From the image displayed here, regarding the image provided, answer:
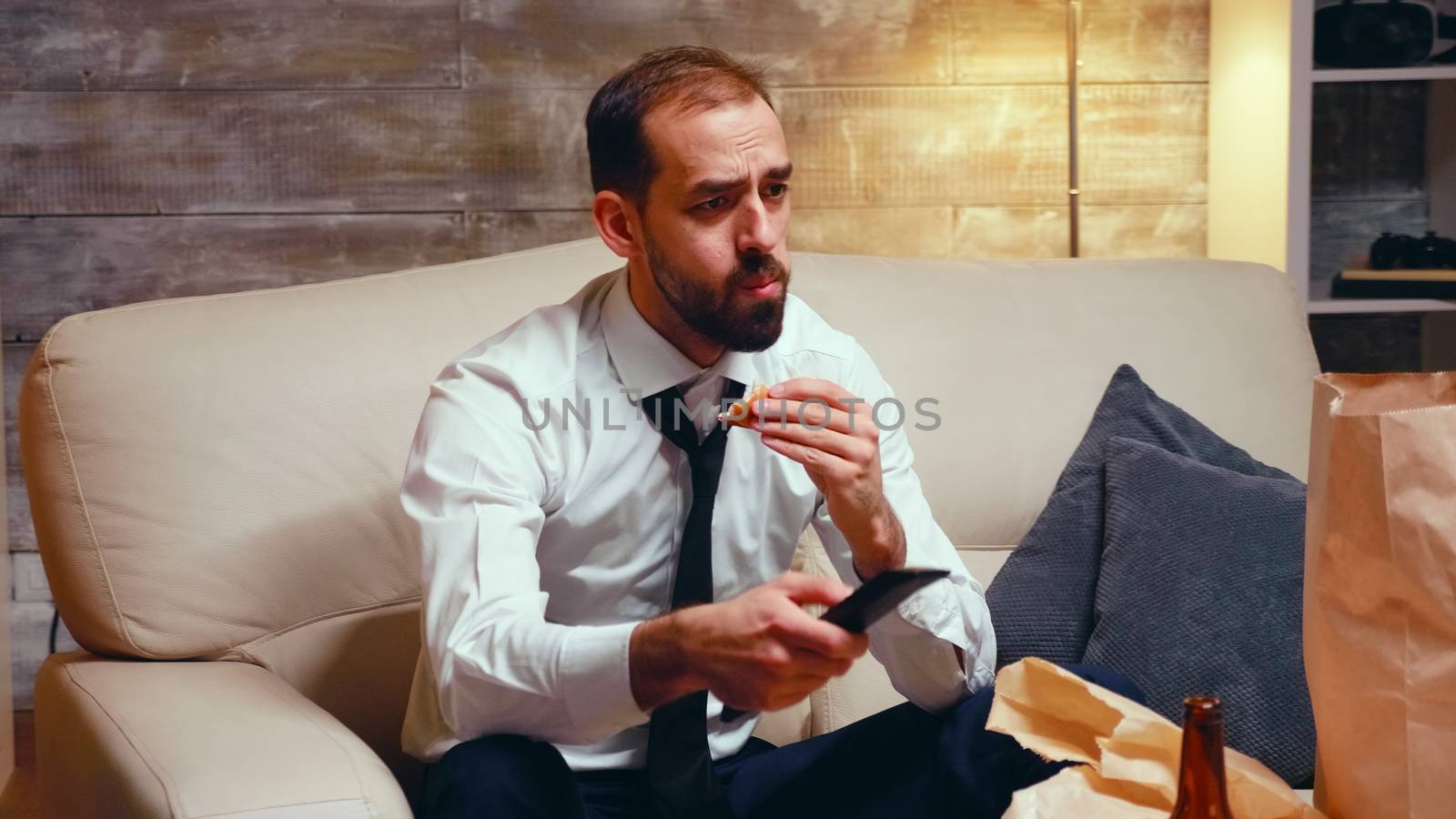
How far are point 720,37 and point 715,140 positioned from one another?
3.59 ft

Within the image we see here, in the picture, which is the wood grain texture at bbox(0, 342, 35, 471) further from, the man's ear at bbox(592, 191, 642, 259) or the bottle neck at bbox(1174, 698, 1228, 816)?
the bottle neck at bbox(1174, 698, 1228, 816)

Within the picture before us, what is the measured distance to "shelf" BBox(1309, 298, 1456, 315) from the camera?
233 cm

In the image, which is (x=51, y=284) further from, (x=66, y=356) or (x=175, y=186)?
(x=66, y=356)

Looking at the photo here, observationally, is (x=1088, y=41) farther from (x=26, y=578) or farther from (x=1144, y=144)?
(x=26, y=578)

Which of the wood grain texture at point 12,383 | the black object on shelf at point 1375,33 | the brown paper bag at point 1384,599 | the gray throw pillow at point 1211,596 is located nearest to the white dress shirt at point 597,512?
the gray throw pillow at point 1211,596

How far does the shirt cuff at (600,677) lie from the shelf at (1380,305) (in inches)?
67.3

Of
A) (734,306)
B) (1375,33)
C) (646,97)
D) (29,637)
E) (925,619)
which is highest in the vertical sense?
(1375,33)

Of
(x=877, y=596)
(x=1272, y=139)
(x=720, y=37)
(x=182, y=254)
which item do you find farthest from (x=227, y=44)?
(x=877, y=596)

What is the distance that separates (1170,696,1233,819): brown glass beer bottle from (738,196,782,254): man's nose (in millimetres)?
823

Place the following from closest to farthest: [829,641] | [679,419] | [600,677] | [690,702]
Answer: [829,641] < [600,677] < [690,702] < [679,419]

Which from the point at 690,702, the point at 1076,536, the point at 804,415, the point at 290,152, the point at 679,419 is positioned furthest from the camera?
the point at 290,152

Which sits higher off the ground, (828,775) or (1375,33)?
(1375,33)

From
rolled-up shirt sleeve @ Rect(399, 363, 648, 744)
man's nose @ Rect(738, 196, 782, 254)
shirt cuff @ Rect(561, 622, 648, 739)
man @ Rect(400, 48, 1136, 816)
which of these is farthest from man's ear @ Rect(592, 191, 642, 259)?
shirt cuff @ Rect(561, 622, 648, 739)

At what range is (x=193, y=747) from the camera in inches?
44.6
